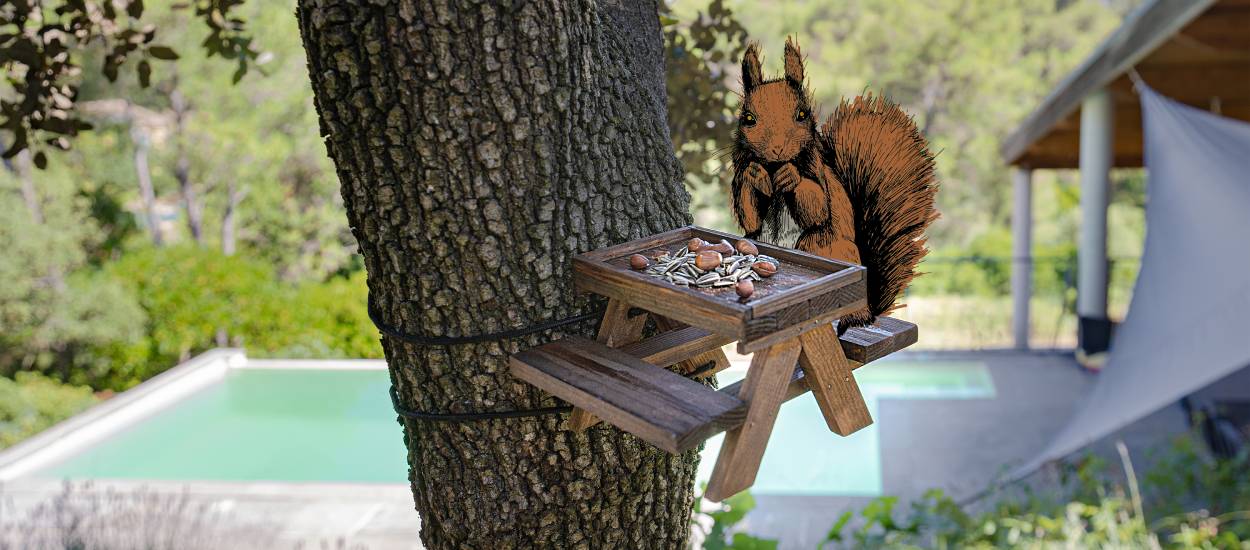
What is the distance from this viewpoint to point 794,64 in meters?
1.04

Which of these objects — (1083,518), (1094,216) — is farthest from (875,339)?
(1094,216)

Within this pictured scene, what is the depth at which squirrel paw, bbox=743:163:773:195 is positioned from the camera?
110 cm

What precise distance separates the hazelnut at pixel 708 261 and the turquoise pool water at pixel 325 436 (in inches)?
164

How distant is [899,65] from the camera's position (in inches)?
534

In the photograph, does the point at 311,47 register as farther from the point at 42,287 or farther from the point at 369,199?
the point at 42,287

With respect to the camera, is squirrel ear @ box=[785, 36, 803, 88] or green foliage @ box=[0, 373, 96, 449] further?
green foliage @ box=[0, 373, 96, 449]

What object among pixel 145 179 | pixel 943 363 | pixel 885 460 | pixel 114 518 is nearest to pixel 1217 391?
pixel 943 363

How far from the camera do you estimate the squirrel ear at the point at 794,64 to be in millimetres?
1034

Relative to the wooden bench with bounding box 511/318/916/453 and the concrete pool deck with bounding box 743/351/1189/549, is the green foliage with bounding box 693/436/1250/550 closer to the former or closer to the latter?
the concrete pool deck with bounding box 743/351/1189/549

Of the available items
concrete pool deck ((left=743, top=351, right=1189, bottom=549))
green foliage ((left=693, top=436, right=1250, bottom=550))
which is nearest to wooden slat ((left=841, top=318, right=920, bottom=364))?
green foliage ((left=693, top=436, right=1250, bottom=550))

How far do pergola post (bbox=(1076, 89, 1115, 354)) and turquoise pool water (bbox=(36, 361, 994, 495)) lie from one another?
27.5 inches

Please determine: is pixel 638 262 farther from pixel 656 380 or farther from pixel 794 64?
pixel 794 64

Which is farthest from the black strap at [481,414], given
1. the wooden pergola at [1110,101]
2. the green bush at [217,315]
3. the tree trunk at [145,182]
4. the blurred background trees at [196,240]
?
the tree trunk at [145,182]

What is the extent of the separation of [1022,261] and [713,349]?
646cm
